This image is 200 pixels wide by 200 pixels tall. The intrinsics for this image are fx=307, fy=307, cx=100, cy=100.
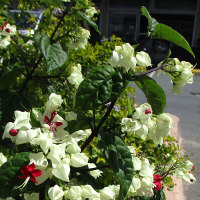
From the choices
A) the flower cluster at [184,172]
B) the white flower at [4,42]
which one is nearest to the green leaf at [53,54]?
the white flower at [4,42]

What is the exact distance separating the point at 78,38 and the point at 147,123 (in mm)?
862

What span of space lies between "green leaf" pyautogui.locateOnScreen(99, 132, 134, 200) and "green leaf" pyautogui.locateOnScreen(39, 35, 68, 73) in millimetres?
467

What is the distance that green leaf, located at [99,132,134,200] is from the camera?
1.02 m

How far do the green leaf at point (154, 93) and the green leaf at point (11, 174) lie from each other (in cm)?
46

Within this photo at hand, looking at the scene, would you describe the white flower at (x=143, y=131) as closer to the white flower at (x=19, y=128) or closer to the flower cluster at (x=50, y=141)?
the flower cluster at (x=50, y=141)

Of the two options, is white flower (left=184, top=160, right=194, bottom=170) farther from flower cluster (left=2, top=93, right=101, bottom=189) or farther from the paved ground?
the paved ground

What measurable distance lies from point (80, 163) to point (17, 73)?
0.91 metres

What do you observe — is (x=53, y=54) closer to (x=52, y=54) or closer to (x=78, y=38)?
(x=52, y=54)

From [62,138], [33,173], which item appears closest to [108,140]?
[62,138]

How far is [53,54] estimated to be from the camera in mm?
1484

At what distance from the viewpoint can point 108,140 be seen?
3.54ft

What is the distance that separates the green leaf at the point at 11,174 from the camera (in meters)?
0.97

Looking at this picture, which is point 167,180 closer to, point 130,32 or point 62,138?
point 62,138

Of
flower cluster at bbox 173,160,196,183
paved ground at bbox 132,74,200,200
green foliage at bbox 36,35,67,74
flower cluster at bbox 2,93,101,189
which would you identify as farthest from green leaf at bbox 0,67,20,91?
paved ground at bbox 132,74,200,200
